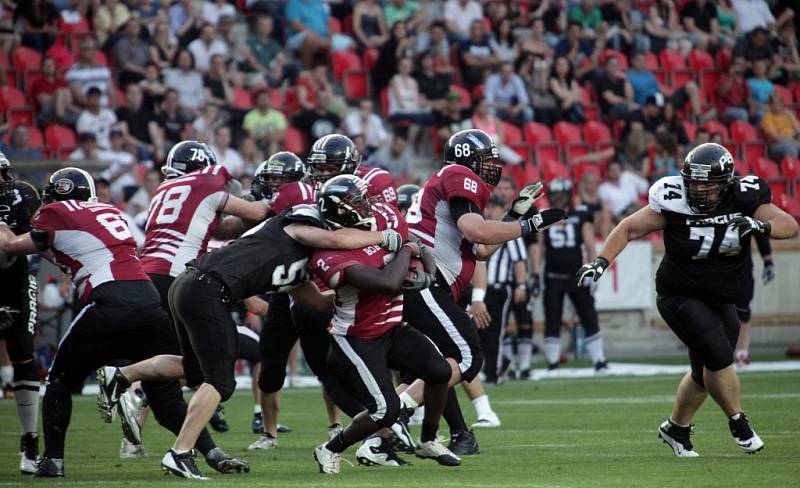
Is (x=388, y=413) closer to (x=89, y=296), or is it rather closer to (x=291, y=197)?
(x=89, y=296)

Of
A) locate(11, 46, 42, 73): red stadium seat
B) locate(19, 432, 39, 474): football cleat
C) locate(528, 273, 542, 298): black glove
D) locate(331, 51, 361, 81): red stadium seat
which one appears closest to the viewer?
locate(19, 432, 39, 474): football cleat

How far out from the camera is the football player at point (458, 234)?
28.4ft

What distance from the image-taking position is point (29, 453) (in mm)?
8398

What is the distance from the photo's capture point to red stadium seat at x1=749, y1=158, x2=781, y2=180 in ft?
70.8

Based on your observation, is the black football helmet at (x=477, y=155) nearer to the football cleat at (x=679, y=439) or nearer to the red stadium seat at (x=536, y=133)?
the football cleat at (x=679, y=439)

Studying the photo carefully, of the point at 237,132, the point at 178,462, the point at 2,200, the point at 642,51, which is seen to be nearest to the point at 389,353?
the point at 178,462

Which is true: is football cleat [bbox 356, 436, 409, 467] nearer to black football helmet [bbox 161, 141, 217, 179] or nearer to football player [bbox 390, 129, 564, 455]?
football player [bbox 390, 129, 564, 455]

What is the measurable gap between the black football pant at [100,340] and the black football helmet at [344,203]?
51.0 inches

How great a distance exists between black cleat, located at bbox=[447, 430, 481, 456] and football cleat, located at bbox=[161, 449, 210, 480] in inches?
77.1

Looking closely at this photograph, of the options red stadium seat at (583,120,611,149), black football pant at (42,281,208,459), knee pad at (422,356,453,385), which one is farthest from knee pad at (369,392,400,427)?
red stadium seat at (583,120,611,149)

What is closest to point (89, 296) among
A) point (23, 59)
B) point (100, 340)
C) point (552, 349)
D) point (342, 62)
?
point (100, 340)

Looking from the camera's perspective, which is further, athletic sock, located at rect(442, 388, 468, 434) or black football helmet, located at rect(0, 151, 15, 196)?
athletic sock, located at rect(442, 388, 468, 434)

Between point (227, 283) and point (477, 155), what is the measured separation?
2195 mm

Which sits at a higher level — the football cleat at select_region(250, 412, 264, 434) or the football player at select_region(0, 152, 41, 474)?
the football player at select_region(0, 152, 41, 474)
